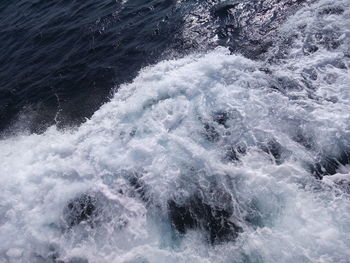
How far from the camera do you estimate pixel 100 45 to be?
12641 mm

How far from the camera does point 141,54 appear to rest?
37.9 feet

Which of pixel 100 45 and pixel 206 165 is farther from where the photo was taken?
pixel 100 45

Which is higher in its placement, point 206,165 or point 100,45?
point 100,45

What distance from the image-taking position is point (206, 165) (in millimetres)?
7465

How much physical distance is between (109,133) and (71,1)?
998 cm

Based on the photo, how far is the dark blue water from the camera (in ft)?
34.9

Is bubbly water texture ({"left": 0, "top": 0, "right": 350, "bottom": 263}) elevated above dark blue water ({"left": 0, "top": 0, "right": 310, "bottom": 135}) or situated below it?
below

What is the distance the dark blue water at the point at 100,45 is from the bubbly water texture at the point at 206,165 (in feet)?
2.87

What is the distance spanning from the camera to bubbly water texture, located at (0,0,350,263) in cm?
627

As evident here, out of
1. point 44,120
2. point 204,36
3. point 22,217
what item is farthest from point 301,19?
point 22,217

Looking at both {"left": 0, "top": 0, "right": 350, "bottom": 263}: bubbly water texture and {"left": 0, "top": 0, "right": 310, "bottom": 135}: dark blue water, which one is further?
{"left": 0, "top": 0, "right": 310, "bottom": 135}: dark blue water

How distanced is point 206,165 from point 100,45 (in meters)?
7.61

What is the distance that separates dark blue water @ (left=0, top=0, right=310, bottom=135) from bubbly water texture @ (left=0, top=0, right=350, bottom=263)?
34.4 inches

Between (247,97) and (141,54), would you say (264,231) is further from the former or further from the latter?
(141,54)
